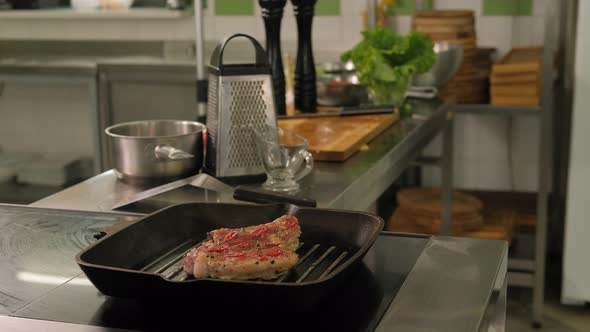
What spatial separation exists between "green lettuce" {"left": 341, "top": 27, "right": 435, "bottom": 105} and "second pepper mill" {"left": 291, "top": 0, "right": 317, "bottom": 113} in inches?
7.4

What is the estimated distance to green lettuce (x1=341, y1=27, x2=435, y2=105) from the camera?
8.82 ft

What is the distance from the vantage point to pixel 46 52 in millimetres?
Answer: 4719

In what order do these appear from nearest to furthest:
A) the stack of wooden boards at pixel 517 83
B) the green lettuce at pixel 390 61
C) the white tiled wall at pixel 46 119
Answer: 1. the green lettuce at pixel 390 61
2. the stack of wooden boards at pixel 517 83
3. the white tiled wall at pixel 46 119

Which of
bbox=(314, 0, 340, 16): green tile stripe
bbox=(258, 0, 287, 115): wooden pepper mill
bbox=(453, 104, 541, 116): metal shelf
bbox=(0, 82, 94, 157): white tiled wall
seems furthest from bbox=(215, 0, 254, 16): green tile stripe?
bbox=(258, 0, 287, 115): wooden pepper mill

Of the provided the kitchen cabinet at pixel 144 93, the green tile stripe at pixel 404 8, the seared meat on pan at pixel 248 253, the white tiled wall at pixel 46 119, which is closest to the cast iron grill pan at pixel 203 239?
the seared meat on pan at pixel 248 253

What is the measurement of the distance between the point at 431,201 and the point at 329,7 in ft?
3.95

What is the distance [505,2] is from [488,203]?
920 mm

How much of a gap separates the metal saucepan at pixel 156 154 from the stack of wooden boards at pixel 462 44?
1.71 metres

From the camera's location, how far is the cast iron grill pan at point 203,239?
3.27ft

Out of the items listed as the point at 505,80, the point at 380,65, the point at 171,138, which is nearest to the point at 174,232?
the point at 171,138

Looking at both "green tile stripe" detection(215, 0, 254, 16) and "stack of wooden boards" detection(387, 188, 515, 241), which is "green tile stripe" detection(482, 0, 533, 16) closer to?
"stack of wooden boards" detection(387, 188, 515, 241)

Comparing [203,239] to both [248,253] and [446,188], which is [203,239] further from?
[446,188]

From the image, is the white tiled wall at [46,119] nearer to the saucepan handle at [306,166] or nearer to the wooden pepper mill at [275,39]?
the wooden pepper mill at [275,39]

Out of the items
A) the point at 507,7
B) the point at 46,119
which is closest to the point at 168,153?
the point at 507,7
